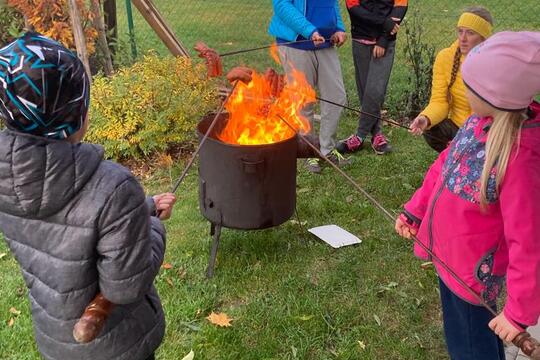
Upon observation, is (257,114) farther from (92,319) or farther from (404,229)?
(92,319)

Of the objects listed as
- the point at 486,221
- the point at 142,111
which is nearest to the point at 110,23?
the point at 142,111

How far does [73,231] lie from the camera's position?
Result: 1.64 meters

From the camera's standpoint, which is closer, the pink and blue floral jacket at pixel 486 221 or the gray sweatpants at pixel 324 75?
the pink and blue floral jacket at pixel 486 221

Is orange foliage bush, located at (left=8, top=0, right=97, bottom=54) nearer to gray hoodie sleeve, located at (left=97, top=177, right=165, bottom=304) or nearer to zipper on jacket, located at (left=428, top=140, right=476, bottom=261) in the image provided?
gray hoodie sleeve, located at (left=97, top=177, right=165, bottom=304)

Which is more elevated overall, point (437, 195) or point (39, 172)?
point (39, 172)

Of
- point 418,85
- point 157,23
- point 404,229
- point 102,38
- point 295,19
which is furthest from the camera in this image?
point 418,85

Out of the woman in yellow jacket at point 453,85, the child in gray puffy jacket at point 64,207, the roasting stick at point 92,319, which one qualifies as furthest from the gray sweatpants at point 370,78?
the roasting stick at point 92,319

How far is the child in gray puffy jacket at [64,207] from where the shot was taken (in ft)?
4.94

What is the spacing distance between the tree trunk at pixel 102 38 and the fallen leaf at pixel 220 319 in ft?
13.9

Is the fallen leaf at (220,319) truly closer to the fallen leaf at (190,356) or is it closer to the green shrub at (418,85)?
the fallen leaf at (190,356)

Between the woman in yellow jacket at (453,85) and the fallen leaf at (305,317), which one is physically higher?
the woman in yellow jacket at (453,85)

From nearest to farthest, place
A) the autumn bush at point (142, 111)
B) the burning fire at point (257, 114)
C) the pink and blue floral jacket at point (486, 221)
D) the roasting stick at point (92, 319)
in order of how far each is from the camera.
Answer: the roasting stick at point (92, 319)
the pink and blue floral jacket at point (486, 221)
the burning fire at point (257, 114)
the autumn bush at point (142, 111)

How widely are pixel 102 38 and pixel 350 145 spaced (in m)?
3.29

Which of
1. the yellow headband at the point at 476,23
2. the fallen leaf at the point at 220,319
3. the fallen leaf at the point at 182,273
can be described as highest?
the yellow headband at the point at 476,23
